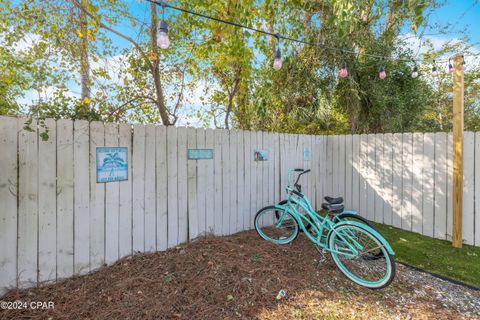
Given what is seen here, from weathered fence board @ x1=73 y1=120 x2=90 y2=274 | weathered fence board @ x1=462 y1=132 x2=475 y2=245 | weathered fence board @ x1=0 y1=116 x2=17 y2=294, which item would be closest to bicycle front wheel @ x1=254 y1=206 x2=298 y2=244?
weathered fence board @ x1=73 y1=120 x2=90 y2=274

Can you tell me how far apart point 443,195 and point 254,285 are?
10.2 ft

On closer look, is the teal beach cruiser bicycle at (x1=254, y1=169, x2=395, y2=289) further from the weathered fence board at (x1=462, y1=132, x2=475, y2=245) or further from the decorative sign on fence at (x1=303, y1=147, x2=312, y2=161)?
the weathered fence board at (x1=462, y1=132, x2=475, y2=245)

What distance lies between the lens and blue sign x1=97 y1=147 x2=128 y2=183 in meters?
2.17

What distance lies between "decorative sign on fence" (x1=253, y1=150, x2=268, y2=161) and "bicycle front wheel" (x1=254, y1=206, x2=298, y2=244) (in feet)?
2.63

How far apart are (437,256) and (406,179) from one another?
1.21 m

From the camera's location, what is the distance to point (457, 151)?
2961 mm

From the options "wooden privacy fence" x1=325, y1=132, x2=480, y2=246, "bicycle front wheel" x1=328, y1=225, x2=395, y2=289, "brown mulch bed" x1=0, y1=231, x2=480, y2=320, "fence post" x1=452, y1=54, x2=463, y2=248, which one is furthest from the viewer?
"wooden privacy fence" x1=325, y1=132, x2=480, y2=246

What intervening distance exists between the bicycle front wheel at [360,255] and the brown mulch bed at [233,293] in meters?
0.11

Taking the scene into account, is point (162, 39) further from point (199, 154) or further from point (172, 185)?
point (172, 185)

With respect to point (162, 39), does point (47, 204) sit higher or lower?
Result: lower

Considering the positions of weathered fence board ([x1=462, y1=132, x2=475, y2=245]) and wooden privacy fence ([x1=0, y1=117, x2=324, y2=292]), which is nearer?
wooden privacy fence ([x1=0, y1=117, x2=324, y2=292])

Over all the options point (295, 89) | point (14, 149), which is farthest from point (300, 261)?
point (295, 89)

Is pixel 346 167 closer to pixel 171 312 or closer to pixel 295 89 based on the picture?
pixel 295 89

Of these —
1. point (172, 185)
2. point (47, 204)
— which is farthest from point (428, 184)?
point (47, 204)
